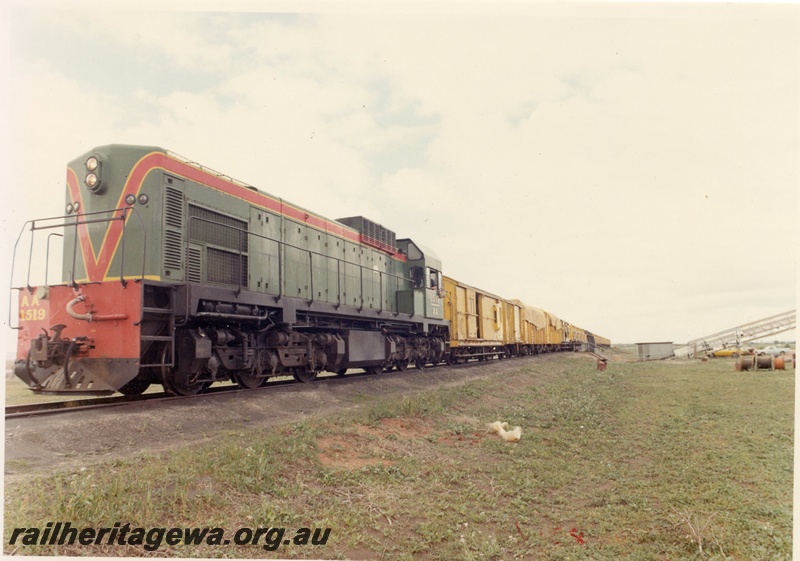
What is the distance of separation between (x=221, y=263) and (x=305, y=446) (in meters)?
4.19

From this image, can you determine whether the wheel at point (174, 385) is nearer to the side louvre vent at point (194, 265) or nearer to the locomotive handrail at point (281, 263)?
the locomotive handrail at point (281, 263)

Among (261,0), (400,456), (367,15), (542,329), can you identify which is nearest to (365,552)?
(400,456)

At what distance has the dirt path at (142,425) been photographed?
4402 mm

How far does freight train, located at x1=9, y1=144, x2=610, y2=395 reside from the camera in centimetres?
603

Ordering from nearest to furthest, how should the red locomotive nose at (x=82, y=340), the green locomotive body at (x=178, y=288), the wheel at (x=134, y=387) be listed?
1. the red locomotive nose at (x=82, y=340)
2. the green locomotive body at (x=178, y=288)
3. the wheel at (x=134, y=387)

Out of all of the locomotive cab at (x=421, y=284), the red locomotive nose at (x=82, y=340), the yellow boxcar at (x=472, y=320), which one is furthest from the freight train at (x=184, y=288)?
the yellow boxcar at (x=472, y=320)

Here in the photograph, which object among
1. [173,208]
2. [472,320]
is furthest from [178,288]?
[472,320]

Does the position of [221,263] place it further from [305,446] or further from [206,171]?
[305,446]

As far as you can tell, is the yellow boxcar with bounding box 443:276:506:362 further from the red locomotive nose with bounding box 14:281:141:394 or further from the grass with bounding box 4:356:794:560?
the red locomotive nose with bounding box 14:281:141:394

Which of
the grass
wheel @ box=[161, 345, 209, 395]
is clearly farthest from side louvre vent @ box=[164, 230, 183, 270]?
the grass

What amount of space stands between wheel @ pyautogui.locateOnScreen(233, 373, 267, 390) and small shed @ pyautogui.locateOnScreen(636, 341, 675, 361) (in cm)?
2222

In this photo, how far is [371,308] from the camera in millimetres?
12523

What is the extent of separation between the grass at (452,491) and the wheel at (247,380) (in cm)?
255

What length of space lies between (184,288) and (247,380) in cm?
258
